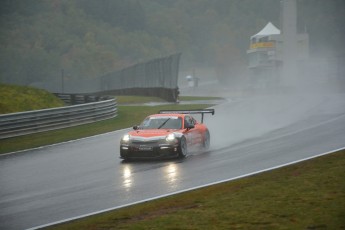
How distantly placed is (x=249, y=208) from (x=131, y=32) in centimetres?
14976

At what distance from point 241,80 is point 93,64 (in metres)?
31.3

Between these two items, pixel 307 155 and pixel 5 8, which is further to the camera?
pixel 5 8

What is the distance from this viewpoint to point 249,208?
953 centimetres

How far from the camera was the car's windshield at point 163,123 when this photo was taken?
1827 cm

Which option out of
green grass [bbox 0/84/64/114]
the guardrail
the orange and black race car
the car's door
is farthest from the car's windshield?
green grass [bbox 0/84/64/114]

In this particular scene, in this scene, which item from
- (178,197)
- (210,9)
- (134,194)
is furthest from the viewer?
(210,9)

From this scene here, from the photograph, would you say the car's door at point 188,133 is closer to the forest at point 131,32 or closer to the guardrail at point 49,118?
the guardrail at point 49,118

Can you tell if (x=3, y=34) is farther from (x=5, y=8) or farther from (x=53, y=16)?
(x=53, y=16)

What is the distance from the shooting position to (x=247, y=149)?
18.0 metres

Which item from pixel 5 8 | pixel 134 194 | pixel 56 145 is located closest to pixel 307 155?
pixel 134 194

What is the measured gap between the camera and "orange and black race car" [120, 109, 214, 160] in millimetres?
17016

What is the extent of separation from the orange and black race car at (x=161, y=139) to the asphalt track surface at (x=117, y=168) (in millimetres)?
322

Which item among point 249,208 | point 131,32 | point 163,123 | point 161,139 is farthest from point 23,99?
point 131,32

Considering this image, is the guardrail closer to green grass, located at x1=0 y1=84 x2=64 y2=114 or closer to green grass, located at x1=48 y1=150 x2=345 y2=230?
green grass, located at x1=0 y1=84 x2=64 y2=114
